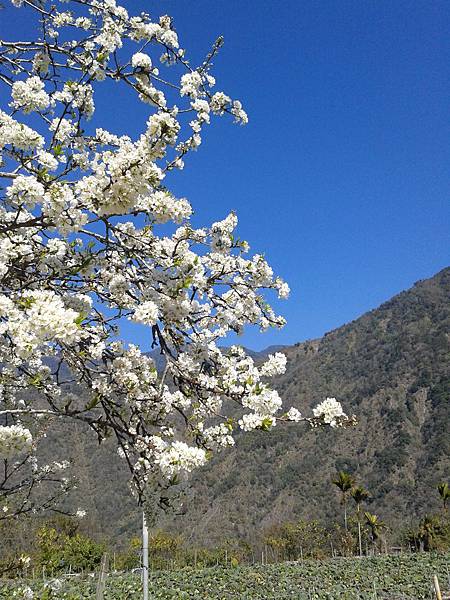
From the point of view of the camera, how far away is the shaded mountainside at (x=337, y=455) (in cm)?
3859

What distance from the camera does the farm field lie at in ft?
48.7

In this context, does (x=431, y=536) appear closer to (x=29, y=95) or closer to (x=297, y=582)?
(x=297, y=582)

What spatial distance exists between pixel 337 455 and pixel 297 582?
2696 cm

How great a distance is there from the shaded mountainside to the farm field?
13.1 m

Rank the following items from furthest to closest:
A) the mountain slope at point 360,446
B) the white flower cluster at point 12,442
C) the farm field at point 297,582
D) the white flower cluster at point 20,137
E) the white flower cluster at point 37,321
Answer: the mountain slope at point 360,446
the farm field at point 297,582
the white flower cluster at point 12,442
the white flower cluster at point 20,137
the white flower cluster at point 37,321

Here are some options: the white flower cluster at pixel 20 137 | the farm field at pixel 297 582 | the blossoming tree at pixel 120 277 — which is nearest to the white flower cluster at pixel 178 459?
the blossoming tree at pixel 120 277

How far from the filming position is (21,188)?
6.79ft

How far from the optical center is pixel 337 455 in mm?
43656

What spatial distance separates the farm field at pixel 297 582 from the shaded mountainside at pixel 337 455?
1314cm

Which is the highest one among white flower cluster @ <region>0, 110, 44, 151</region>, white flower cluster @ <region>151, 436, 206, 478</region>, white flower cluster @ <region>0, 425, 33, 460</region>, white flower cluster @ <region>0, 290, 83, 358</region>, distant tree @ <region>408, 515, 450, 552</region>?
white flower cluster @ <region>0, 110, 44, 151</region>

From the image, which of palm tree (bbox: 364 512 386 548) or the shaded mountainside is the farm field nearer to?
palm tree (bbox: 364 512 386 548)

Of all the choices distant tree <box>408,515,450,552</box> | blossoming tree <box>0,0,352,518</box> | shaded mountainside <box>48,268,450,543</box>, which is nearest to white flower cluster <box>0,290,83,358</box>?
blossoming tree <box>0,0,352,518</box>

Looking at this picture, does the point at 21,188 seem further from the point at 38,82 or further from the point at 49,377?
the point at 49,377

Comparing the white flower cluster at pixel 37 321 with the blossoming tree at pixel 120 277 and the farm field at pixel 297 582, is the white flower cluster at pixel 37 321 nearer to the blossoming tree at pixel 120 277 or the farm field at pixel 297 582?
the blossoming tree at pixel 120 277
